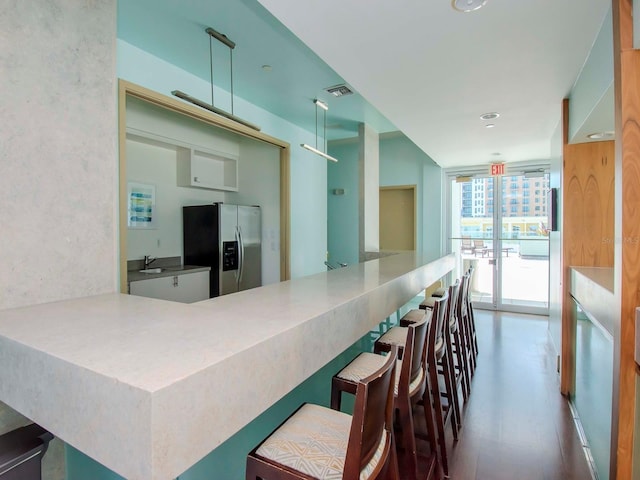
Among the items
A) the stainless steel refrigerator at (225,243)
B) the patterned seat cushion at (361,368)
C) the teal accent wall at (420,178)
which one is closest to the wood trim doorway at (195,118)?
the stainless steel refrigerator at (225,243)

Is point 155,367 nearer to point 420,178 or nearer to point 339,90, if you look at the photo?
point 339,90

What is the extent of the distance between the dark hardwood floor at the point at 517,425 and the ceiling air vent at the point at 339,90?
9.98 feet

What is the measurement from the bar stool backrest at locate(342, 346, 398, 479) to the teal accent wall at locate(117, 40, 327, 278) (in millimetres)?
2929

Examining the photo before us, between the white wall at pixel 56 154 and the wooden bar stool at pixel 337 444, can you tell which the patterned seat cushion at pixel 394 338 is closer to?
the wooden bar stool at pixel 337 444

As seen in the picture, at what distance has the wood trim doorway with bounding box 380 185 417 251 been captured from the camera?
21.2ft

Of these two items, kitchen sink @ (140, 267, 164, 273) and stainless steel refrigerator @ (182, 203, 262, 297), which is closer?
kitchen sink @ (140, 267, 164, 273)

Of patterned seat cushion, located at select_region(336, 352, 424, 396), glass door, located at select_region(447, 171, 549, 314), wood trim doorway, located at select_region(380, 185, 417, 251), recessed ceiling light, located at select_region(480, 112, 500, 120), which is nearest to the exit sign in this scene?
glass door, located at select_region(447, 171, 549, 314)

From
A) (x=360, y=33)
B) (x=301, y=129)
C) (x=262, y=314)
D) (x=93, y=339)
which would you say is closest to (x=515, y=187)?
(x=301, y=129)

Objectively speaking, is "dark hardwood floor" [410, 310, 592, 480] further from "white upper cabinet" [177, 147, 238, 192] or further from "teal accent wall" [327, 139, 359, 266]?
"white upper cabinet" [177, 147, 238, 192]

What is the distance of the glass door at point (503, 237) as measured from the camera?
566 cm

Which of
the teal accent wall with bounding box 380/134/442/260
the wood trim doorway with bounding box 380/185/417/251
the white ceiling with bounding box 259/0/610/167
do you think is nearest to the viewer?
the white ceiling with bounding box 259/0/610/167

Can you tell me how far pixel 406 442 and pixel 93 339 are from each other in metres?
1.43

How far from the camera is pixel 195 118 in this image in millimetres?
3154

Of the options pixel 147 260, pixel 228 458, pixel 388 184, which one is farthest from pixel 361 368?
pixel 388 184
